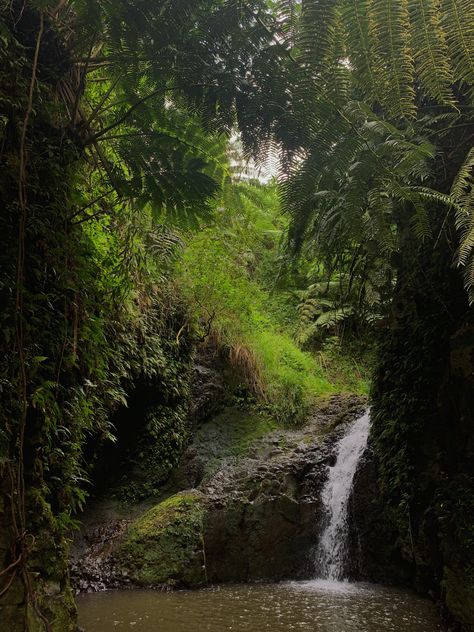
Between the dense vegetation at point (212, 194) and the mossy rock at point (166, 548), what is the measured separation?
1311 mm

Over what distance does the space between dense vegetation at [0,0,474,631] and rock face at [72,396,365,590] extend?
1251 millimetres

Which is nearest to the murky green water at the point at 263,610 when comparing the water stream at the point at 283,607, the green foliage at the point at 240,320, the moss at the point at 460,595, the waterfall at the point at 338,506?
the water stream at the point at 283,607

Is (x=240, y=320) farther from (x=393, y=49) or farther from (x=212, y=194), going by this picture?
(x=393, y=49)

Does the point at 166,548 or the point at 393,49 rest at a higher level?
the point at 393,49

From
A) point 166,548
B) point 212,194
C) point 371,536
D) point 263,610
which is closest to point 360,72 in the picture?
point 212,194

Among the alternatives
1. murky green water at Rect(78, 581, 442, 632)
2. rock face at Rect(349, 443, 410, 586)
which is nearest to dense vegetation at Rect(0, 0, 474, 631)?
rock face at Rect(349, 443, 410, 586)

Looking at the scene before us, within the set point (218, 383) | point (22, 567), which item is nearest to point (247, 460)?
point (218, 383)

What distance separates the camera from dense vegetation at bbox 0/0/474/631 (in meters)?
1.62

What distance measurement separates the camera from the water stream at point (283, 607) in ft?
12.8

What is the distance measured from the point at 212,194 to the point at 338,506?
479 centimetres

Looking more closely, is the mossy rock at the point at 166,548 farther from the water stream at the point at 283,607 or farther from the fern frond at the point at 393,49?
the fern frond at the point at 393,49

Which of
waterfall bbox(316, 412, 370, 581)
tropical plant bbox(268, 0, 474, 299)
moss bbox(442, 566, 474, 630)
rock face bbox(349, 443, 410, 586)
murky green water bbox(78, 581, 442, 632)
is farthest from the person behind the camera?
waterfall bbox(316, 412, 370, 581)

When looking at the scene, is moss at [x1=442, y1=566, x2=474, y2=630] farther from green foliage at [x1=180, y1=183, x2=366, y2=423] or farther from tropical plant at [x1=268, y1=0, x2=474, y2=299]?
green foliage at [x1=180, y1=183, x2=366, y2=423]

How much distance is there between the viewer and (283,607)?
441 centimetres
